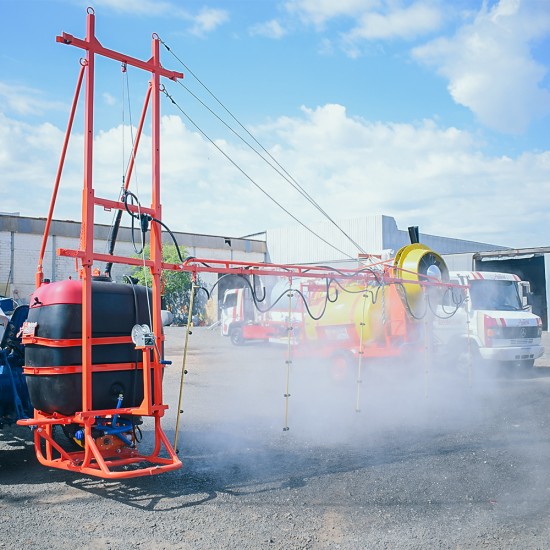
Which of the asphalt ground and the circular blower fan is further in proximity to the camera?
the circular blower fan

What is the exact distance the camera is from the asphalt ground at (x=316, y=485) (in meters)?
4.51

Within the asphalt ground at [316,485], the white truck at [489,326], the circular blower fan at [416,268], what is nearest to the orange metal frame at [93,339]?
the asphalt ground at [316,485]

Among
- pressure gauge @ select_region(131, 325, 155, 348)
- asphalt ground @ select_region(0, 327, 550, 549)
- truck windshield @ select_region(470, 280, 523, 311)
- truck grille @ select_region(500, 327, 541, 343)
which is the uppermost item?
truck windshield @ select_region(470, 280, 523, 311)

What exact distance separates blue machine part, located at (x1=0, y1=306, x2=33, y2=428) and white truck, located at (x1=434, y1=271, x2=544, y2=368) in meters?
9.43

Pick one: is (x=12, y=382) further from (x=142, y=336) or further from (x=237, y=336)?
(x=237, y=336)

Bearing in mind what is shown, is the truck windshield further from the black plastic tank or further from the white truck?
the black plastic tank

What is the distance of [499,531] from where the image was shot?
15.0 feet

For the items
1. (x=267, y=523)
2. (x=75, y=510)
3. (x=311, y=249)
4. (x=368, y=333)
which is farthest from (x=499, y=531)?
(x=311, y=249)

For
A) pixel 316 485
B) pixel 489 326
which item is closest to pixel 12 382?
pixel 316 485

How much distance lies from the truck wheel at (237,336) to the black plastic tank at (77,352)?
1823 centimetres

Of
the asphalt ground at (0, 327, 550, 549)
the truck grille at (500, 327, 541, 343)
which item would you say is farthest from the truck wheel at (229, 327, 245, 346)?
the asphalt ground at (0, 327, 550, 549)

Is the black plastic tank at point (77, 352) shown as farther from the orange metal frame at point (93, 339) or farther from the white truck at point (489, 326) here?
the white truck at point (489, 326)

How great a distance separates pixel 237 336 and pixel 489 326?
12879mm

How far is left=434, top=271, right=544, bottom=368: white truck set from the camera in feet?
43.4
